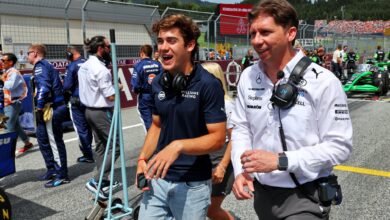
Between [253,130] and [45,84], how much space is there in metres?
3.98

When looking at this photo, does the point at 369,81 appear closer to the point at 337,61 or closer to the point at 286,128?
the point at 337,61

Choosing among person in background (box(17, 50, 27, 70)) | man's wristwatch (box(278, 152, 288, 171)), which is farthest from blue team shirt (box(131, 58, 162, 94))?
person in background (box(17, 50, 27, 70))

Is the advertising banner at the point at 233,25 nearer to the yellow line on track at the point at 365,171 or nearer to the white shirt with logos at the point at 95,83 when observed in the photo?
the yellow line on track at the point at 365,171

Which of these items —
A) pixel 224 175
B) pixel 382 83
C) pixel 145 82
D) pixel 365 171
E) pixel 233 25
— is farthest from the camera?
pixel 233 25

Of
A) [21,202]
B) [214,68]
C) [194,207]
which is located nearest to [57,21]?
[21,202]

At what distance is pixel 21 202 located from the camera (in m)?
4.82

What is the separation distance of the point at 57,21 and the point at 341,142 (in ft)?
41.2

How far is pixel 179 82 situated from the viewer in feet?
7.50

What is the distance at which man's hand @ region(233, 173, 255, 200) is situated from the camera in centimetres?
197

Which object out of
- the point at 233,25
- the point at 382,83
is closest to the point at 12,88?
the point at 382,83

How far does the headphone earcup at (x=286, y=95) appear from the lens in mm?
1847

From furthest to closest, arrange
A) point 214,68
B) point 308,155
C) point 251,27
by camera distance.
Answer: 1. point 214,68
2. point 251,27
3. point 308,155

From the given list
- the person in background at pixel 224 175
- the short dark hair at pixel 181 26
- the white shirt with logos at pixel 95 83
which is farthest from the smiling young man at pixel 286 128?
the white shirt with logos at pixel 95 83

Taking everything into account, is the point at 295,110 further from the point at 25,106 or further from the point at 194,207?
the point at 25,106
